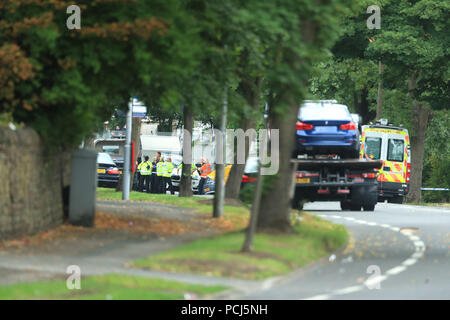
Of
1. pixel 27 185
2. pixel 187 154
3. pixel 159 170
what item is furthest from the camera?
pixel 159 170

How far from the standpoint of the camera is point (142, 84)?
21.3 meters

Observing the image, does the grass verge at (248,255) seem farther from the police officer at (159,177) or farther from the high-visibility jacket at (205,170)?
the high-visibility jacket at (205,170)

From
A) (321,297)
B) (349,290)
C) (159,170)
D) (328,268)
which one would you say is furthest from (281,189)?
(159,170)

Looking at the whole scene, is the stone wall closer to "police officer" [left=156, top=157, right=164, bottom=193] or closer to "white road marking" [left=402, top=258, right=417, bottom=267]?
"white road marking" [left=402, top=258, right=417, bottom=267]

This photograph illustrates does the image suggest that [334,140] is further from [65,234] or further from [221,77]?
[65,234]

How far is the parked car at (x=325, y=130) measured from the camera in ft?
99.6

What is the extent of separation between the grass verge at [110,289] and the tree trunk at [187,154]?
1721 cm

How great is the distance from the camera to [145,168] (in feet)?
167

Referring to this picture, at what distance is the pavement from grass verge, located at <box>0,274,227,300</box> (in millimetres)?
460

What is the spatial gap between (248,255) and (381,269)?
6.88 ft

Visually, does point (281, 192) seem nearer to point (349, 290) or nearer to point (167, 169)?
point (349, 290)

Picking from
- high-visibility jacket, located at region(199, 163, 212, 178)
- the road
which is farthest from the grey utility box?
high-visibility jacket, located at region(199, 163, 212, 178)

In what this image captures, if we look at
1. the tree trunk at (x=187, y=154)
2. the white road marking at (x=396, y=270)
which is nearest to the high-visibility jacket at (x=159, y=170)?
the tree trunk at (x=187, y=154)
